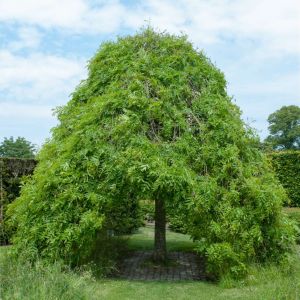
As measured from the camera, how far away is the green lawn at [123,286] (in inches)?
218

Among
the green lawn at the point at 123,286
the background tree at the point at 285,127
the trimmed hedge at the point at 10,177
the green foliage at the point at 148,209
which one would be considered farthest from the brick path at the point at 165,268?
the background tree at the point at 285,127

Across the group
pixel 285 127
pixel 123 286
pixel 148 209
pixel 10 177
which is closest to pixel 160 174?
pixel 123 286

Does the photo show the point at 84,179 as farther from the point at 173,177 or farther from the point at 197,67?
the point at 197,67

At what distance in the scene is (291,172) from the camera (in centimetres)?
1880

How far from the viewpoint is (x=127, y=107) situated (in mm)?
8156

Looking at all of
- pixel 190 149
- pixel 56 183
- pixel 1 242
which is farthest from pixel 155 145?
pixel 1 242

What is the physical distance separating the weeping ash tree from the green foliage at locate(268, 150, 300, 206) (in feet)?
34.7

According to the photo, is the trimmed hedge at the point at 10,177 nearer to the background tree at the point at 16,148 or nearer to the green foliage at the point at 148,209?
the green foliage at the point at 148,209

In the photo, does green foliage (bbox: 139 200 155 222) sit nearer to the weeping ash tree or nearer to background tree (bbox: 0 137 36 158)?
the weeping ash tree

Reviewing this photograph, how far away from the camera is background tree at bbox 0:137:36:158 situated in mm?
45031

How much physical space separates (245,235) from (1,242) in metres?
7.55

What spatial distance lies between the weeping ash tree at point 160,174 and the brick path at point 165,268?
97 cm

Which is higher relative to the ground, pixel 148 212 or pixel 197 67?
pixel 197 67

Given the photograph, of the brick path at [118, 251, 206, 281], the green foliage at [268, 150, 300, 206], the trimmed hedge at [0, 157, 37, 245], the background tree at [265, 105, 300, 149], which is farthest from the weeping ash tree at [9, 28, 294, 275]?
the background tree at [265, 105, 300, 149]
